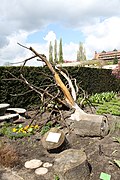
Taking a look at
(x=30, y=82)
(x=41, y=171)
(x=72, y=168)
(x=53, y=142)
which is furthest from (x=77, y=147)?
(x=30, y=82)

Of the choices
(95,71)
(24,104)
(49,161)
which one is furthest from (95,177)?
(95,71)

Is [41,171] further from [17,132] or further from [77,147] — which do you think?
[17,132]

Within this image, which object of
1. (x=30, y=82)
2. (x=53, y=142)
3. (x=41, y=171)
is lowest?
(x=41, y=171)

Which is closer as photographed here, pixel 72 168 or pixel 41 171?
pixel 72 168

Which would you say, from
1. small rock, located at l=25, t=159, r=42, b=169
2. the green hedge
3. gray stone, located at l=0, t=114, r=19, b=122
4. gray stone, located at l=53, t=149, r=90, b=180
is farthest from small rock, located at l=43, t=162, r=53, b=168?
gray stone, located at l=0, t=114, r=19, b=122

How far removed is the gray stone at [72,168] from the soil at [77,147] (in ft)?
0.49

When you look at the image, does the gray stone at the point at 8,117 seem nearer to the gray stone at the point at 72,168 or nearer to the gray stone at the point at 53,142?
the gray stone at the point at 53,142

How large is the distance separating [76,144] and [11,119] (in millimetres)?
3043

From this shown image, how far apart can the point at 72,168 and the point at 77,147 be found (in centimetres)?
143

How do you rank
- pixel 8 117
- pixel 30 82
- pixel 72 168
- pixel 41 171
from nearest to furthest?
pixel 72 168
pixel 41 171
pixel 8 117
pixel 30 82

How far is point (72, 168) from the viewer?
10.8 feet

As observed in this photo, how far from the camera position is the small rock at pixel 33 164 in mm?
3838

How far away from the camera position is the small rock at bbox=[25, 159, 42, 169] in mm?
3838

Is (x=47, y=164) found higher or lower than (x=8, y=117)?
lower
